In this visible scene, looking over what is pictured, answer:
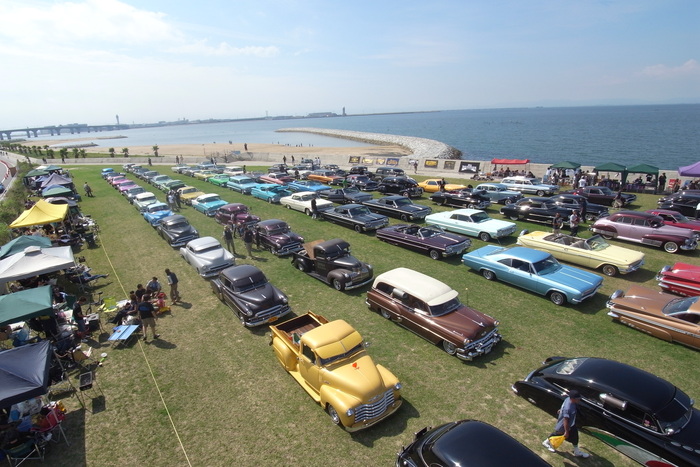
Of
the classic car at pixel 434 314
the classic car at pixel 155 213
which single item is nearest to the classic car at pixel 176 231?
the classic car at pixel 155 213

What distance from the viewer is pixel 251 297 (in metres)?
11.8

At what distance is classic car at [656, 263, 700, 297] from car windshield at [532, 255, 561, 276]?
3.28m

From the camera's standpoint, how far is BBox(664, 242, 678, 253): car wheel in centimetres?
1582

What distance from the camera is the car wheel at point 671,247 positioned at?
1582 centimetres

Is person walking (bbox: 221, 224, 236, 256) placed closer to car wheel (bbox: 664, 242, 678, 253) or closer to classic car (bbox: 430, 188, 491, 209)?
classic car (bbox: 430, 188, 491, 209)

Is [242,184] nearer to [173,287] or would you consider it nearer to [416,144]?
[173,287]

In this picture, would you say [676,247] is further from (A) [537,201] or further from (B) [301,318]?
(B) [301,318]

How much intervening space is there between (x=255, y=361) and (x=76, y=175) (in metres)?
51.4

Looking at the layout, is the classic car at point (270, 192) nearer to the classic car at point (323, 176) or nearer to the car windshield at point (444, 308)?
the classic car at point (323, 176)

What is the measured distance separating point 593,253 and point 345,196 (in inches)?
618

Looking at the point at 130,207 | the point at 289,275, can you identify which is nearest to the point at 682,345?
the point at 289,275

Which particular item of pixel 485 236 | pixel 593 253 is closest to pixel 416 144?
pixel 485 236

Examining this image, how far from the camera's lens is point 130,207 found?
96.0 feet

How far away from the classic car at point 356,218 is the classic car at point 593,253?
797 cm
